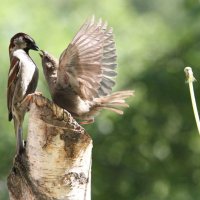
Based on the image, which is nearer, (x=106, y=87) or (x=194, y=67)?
(x=106, y=87)

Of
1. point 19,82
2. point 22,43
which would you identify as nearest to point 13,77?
point 19,82

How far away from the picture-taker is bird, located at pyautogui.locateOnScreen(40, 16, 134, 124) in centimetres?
387

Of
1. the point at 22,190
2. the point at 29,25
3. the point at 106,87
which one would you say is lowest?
the point at 22,190

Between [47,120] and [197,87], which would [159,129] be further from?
[47,120]

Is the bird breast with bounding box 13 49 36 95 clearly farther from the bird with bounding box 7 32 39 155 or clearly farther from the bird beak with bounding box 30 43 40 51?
the bird beak with bounding box 30 43 40 51

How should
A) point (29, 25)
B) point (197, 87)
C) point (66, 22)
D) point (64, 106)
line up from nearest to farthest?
point (64, 106) → point (197, 87) → point (29, 25) → point (66, 22)

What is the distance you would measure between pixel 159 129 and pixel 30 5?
184 cm

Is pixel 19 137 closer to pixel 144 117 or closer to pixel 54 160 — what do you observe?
pixel 54 160

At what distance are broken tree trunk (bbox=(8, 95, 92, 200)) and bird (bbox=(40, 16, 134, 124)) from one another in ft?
1.56

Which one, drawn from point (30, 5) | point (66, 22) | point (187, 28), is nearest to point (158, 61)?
A: point (187, 28)

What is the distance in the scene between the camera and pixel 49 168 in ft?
11.0

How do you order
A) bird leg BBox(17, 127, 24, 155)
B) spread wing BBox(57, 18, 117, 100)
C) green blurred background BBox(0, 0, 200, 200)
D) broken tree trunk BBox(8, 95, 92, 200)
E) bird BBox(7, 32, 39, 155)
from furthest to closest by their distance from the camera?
green blurred background BBox(0, 0, 200, 200)
bird BBox(7, 32, 39, 155)
spread wing BBox(57, 18, 117, 100)
bird leg BBox(17, 127, 24, 155)
broken tree trunk BBox(8, 95, 92, 200)

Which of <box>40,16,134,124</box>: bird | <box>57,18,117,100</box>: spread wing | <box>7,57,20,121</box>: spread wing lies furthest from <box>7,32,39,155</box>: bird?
<box>57,18,117,100</box>: spread wing

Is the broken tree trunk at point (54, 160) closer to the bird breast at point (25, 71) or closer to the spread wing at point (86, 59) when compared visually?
the spread wing at point (86, 59)
